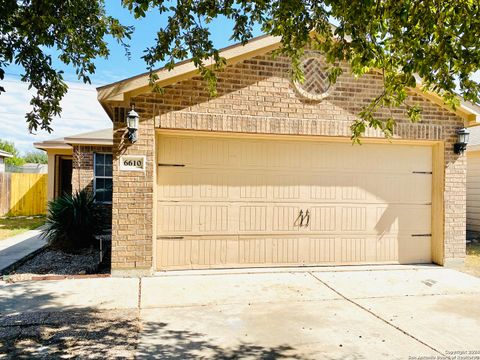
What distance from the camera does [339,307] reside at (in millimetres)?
4828

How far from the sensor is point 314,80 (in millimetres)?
6754

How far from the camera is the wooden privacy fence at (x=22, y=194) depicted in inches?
619

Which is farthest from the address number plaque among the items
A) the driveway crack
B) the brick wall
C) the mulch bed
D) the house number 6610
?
the driveway crack

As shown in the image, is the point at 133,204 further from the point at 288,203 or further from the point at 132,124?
the point at 288,203

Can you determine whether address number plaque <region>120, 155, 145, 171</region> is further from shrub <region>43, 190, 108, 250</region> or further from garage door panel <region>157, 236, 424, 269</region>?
shrub <region>43, 190, 108, 250</region>

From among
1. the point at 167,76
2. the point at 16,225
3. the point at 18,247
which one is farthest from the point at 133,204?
the point at 16,225

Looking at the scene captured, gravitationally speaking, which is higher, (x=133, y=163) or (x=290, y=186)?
(x=133, y=163)

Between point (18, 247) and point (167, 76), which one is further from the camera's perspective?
point (18, 247)

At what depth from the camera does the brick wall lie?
20.0ft

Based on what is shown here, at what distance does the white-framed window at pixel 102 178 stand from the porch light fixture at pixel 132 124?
227 inches

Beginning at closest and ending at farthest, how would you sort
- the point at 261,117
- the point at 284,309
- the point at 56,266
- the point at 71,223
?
the point at 284,309 < the point at 261,117 < the point at 56,266 < the point at 71,223

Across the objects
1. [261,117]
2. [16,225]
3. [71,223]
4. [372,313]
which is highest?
[261,117]

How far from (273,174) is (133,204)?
8.39 ft

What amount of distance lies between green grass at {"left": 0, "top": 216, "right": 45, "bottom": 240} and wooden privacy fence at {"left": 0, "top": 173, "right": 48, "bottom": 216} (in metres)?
0.95
